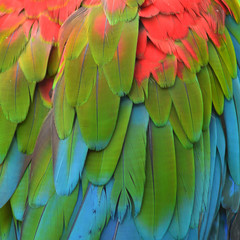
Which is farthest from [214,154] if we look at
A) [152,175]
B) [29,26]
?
[29,26]

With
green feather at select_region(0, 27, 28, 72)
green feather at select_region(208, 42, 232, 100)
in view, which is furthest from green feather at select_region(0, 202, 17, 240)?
green feather at select_region(208, 42, 232, 100)

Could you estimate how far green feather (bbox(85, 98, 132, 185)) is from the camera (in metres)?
1.24

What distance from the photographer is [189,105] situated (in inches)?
51.9

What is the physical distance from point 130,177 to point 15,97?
1.44ft

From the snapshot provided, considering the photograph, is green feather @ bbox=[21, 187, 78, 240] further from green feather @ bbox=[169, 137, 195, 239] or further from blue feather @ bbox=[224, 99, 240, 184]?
blue feather @ bbox=[224, 99, 240, 184]

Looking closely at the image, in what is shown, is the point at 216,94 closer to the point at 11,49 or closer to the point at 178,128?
the point at 178,128

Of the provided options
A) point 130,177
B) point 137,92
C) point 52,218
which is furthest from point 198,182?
point 52,218

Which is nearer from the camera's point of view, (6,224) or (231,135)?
(6,224)

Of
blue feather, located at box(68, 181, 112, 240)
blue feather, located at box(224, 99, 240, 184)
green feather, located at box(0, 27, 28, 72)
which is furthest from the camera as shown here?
blue feather, located at box(224, 99, 240, 184)

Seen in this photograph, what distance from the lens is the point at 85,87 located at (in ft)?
4.13

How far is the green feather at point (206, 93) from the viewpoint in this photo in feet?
4.47

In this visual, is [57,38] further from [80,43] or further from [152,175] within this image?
[152,175]

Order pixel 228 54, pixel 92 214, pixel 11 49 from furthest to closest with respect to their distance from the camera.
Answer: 1. pixel 228 54
2. pixel 11 49
3. pixel 92 214

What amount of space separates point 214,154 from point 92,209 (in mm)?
460
